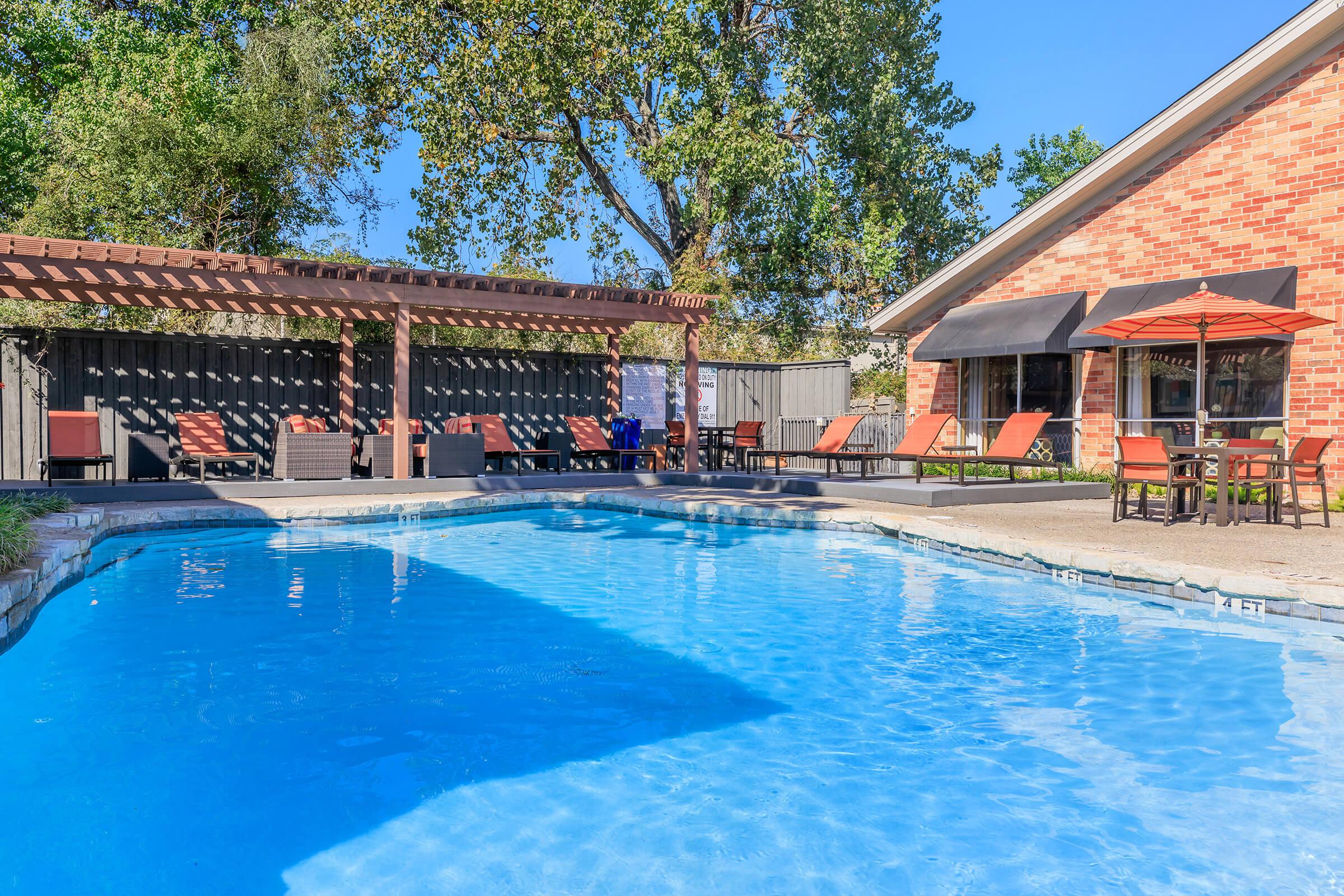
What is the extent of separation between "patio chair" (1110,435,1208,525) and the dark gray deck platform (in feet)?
6.20

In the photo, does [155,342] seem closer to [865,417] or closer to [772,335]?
[865,417]

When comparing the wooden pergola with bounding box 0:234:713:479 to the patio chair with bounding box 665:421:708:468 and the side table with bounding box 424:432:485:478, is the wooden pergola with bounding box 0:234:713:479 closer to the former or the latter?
the side table with bounding box 424:432:485:478

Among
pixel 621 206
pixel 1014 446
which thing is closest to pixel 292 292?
pixel 1014 446

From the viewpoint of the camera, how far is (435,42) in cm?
2131

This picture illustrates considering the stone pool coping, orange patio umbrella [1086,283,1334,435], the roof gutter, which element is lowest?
the stone pool coping

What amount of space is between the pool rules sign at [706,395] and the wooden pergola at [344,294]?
2.53m

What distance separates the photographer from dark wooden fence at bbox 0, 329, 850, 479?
12773 millimetres

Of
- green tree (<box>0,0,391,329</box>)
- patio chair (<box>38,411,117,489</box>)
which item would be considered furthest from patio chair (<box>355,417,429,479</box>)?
green tree (<box>0,0,391,329</box>)

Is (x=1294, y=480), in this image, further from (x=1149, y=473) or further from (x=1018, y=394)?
(x=1018, y=394)

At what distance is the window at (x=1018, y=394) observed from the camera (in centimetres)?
1383

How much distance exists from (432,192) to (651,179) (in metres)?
5.36

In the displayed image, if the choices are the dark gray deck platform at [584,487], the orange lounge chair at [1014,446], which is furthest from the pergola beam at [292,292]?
the orange lounge chair at [1014,446]

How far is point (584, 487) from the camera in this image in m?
13.6

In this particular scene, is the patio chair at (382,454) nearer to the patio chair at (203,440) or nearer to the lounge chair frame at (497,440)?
the lounge chair frame at (497,440)
